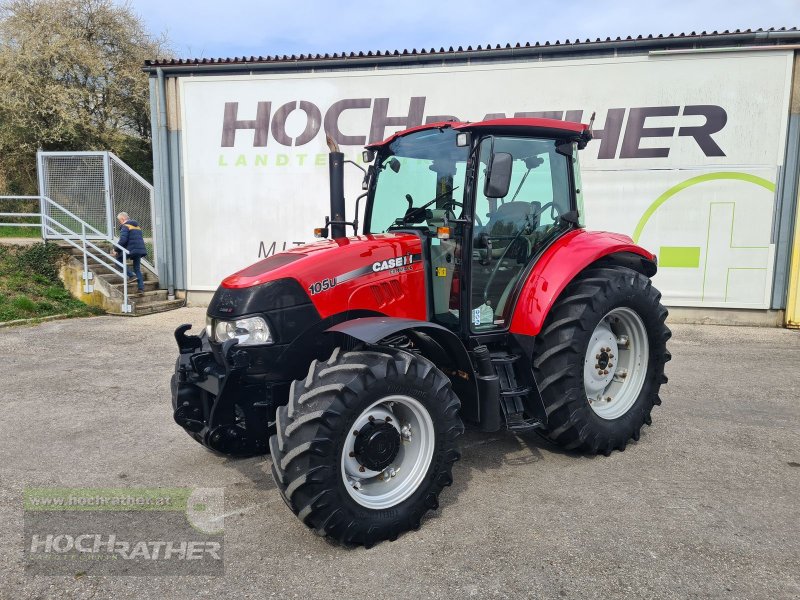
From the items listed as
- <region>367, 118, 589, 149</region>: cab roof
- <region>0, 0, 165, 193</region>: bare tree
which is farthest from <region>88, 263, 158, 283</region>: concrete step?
<region>0, 0, 165, 193</region>: bare tree

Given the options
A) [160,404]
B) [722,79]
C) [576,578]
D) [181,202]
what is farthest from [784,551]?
[181,202]

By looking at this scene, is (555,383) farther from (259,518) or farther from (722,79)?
(722,79)

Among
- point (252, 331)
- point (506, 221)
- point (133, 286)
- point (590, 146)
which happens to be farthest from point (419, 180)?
point (133, 286)

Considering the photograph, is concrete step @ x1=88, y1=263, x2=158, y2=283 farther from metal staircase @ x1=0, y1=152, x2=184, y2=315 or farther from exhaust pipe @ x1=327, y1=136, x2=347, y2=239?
exhaust pipe @ x1=327, y1=136, x2=347, y2=239

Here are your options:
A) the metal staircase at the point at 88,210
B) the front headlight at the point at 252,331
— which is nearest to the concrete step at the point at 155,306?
the metal staircase at the point at 88,210

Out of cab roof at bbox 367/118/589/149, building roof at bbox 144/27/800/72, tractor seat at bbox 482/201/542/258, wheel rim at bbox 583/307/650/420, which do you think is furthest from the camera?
building roof at bbox 144/27/800/72

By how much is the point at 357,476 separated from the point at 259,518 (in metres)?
0.65

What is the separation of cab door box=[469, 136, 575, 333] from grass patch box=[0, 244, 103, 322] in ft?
26.7

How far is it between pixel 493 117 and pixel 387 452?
305 inches

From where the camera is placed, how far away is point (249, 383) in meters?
3.20

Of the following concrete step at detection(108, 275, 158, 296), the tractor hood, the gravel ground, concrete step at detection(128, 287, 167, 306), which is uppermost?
the tractor hood

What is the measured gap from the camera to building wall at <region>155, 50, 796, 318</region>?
880 cm

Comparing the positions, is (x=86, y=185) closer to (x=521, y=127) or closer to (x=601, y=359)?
(x=521, y=127)

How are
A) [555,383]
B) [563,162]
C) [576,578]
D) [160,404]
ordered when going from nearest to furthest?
1. [576,578]
2. [555,383]
3. [563,162]
4. [160,404]
